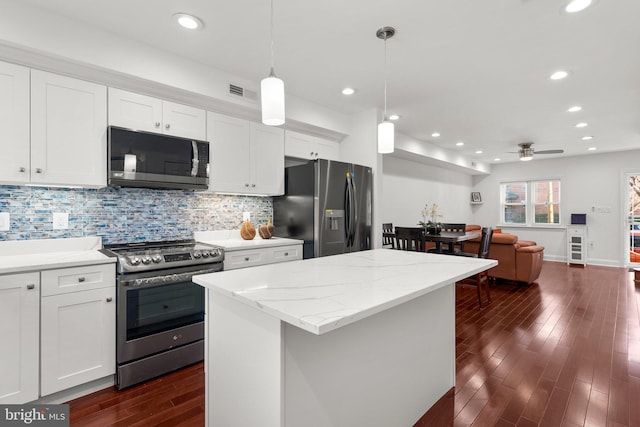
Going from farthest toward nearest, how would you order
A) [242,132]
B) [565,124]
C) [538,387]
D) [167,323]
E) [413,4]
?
1. [565,124]
2. [242,132]
3. [167,323]
4. [538,387]
5. [413,4]

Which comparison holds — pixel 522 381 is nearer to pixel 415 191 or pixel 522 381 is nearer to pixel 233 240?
pixel 233 240

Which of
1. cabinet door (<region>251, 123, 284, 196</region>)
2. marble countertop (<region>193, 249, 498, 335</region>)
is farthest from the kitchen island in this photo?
cabinet door (<region>251, 123, 284, 196</region>)

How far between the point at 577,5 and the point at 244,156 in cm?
286

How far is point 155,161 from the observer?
259 cm

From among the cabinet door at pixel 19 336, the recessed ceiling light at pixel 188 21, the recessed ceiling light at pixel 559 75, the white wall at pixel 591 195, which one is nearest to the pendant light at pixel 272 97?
the recessed ceiling light at pixel 188 21

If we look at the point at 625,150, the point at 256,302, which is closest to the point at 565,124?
the point at 625,150

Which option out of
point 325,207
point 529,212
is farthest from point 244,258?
point 529,212

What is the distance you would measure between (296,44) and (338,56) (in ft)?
1.33

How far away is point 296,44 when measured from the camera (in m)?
2.56

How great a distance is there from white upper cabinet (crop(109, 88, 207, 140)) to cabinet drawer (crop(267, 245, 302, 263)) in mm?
1303

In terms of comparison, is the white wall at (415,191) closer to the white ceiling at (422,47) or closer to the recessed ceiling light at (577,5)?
the white ceiling at (422,47)

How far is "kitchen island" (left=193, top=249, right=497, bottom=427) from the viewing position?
1.18 m

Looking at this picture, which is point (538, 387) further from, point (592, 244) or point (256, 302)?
point (592, 244)

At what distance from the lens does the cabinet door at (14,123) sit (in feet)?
6.66
